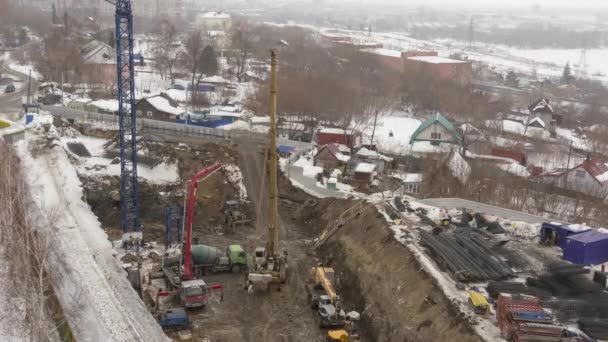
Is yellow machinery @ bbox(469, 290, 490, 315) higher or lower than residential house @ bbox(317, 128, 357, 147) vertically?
lower

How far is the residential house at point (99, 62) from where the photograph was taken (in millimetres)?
47625

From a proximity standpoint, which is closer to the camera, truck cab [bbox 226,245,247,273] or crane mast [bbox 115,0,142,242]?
crane mast [bbox 115,0,142,242]

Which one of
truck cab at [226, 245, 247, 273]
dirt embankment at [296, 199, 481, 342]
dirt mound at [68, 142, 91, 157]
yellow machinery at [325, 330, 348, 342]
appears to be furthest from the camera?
dirt mound at [68, 142, 91, 157]

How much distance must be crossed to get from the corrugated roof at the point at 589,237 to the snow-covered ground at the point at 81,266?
12245mm

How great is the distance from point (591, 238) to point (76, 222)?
1674 centimetres

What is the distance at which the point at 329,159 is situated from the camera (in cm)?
2952

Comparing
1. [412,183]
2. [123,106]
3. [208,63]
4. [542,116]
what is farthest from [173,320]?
[208,63]

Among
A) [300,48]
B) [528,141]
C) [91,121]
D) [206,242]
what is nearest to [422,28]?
[300,48]

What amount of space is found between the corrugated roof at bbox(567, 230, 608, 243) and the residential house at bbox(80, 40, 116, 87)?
3743 centimetres

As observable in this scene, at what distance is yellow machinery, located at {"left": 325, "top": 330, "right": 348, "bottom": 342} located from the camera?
1538 cm

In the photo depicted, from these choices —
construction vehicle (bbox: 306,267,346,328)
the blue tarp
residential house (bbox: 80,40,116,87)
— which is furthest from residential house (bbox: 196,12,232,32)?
construction vehicle (bbox: 306,267,346,328)

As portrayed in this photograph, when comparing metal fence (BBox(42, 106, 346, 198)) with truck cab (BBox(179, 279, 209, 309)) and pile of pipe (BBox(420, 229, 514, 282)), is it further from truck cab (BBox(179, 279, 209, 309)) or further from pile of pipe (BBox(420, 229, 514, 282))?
truck cab (BBox(179, 279, 209, 309))

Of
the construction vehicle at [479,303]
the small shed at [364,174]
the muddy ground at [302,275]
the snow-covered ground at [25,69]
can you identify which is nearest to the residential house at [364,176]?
the small shed at [364,174]

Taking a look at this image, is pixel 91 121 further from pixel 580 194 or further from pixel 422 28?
pixel 422 28
